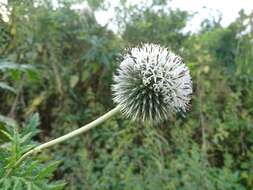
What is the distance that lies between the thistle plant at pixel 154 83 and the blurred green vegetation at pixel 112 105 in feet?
4.19

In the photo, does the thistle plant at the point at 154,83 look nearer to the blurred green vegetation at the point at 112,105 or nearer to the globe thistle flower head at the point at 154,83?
the globe thistle flower head at the point at 154,83

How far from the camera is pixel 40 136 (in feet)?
11.3

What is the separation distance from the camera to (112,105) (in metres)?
A: 3.45

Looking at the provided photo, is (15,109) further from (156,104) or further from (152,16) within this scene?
(156,104)

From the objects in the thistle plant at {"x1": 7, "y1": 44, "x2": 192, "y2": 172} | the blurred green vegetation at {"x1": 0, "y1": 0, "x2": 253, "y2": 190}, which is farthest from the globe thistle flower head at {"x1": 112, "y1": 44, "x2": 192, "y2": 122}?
the blurred green vegetation at {"x1": 0, "y1": 0, "x2": 253, "y2": 190}

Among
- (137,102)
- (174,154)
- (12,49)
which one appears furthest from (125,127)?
(137,102)

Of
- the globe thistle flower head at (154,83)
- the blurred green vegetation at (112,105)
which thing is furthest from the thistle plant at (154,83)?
the blurred green vegetation at (112,105)

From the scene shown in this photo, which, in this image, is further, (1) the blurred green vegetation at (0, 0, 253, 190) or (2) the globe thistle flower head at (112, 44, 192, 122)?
(1) the blurred green vegetation at (0, 0, 253, 190)

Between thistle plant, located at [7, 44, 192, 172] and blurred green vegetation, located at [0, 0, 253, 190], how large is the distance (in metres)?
1.28

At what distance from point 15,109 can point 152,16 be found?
3.66 feet

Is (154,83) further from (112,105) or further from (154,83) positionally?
(112,105)

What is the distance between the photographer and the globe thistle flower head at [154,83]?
1.48 metres

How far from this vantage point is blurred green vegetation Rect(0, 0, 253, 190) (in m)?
2.91

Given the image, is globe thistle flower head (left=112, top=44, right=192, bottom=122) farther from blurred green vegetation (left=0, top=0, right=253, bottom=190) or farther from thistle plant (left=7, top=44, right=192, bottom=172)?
blurred green vegetation (left=0, top=0, right=253, bottom=190)
